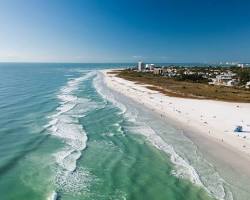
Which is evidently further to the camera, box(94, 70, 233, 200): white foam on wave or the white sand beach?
the white sand beach

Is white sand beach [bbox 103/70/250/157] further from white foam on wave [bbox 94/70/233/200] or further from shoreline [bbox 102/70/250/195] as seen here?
white foam on wave [bbox 94/70/233/200]

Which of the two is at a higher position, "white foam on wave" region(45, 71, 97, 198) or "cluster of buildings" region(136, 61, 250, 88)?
"white foam on wave" region(45, 71, 97, 198)

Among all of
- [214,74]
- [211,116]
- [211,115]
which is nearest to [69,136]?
[211,116]

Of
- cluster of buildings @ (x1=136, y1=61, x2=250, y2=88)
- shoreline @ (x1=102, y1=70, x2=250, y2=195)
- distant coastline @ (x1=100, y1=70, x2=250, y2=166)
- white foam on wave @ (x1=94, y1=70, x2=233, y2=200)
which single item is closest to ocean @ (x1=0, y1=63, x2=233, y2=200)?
white foam on wave @ (x1=94, y1=70, x2=233, y2=200)

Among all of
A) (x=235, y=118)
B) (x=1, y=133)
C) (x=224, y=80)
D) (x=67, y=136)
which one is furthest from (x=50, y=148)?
(x=224, y=80)

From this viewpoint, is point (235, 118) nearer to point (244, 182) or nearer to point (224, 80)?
point (244, 182)

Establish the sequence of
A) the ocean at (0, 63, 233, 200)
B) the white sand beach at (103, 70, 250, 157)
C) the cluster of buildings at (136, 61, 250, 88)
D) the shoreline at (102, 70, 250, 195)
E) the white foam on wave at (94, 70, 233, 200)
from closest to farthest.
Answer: the ocean at (0, 63, 233, 200) < the white foam on wave at (94, 70, 233, 200) < the shoreline at (102, 70, 250, 195) < the white sand beach at (103, 70, 250, 157) < the cluster of buildings at (136, 61, 250, 88)
